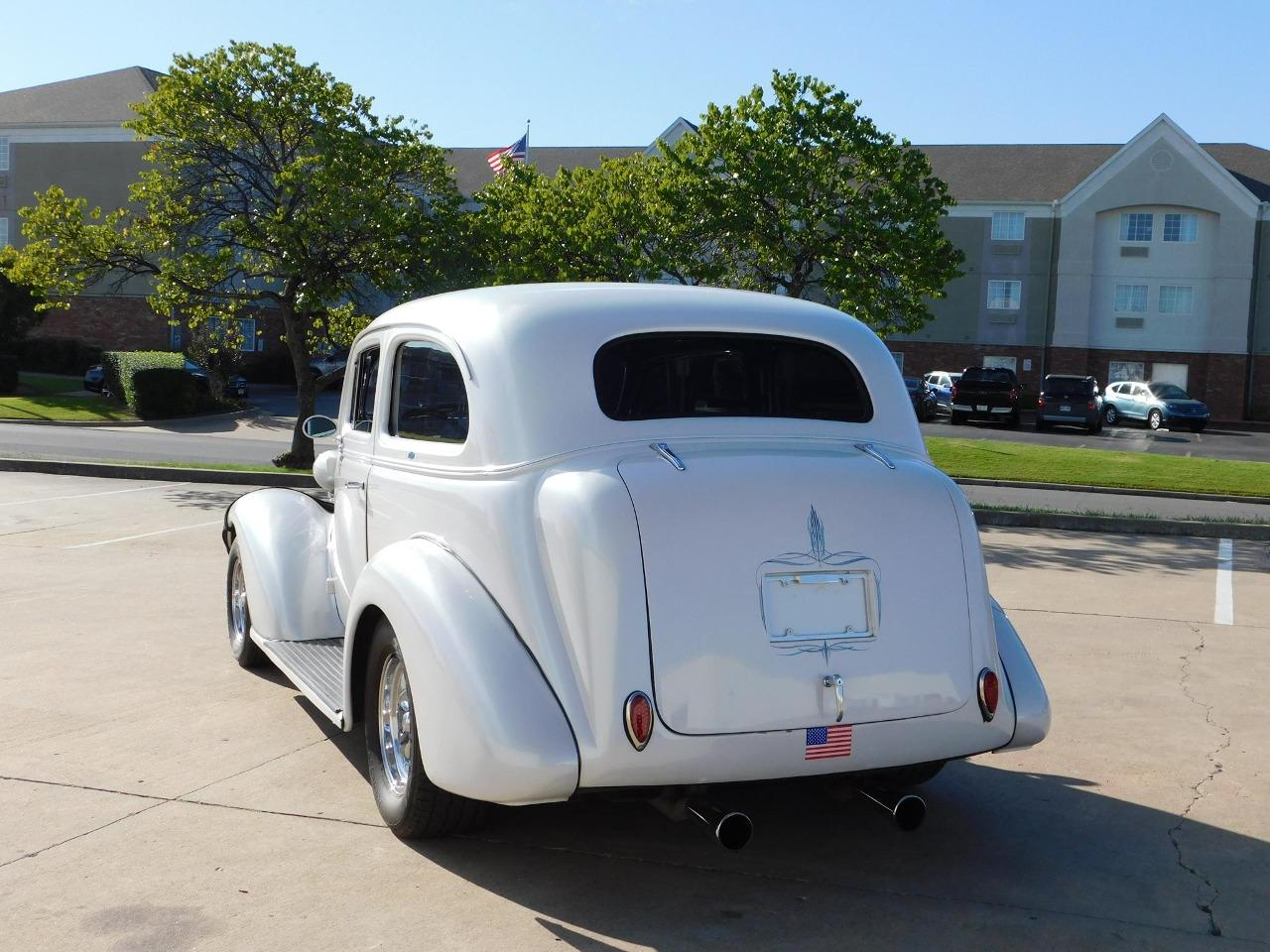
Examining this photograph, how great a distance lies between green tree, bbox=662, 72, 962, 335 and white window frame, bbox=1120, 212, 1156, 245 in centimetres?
3438

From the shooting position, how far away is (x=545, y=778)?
391 cm

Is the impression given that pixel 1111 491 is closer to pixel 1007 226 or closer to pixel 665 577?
pixel 665 577

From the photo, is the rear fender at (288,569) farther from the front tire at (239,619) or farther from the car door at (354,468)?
the front tire at (239,619)

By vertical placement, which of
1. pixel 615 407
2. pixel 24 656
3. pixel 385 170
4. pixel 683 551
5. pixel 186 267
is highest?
pixel 385 170

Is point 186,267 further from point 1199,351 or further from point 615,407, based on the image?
point 1199,351

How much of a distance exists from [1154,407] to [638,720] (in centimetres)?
4167

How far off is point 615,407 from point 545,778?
1348mm

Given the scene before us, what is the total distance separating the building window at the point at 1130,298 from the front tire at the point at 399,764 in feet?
169

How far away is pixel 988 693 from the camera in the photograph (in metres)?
4.37

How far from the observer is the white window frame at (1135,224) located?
51.0 m

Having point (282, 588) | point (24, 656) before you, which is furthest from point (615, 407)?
point (24, 656)

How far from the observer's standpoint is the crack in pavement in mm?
4143

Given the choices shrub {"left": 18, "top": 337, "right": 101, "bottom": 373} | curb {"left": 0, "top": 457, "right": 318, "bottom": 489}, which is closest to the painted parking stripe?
curb {"left": 0, "top": 457, "right": 318, "bottom": 489}

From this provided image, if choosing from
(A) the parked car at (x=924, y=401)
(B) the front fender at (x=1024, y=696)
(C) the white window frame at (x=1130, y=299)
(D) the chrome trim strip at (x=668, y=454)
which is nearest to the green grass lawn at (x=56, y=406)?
(A) the parked car at (x=924, y=401)
